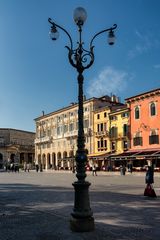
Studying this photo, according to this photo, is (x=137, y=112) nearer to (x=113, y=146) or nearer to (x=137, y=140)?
(x=137, y=140)

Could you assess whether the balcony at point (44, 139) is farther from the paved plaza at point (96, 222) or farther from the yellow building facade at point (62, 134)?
the paved plaza at point (96, 222)

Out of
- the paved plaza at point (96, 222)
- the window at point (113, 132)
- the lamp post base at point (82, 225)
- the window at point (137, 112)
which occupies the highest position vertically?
the window at point (137, 112)

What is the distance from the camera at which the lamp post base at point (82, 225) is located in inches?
336

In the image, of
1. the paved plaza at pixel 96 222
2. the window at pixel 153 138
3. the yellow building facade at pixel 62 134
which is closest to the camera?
the paved plaza at pixel 96 222

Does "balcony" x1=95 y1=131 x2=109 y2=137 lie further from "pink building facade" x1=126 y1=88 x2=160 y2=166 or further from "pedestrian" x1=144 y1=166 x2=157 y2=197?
"pedestrian" x1=144 y1=166 x2=157 y2=197

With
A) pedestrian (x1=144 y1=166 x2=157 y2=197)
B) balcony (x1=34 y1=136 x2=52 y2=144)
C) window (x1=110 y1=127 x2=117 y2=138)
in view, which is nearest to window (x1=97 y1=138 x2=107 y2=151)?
window (x1=110 y1=127 x2=117 y2=138)

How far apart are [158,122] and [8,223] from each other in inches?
1696

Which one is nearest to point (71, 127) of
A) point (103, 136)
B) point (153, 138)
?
point (103, 136)

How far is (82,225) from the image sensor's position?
8531 mm

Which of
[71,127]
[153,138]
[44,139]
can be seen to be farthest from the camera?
[44,139]

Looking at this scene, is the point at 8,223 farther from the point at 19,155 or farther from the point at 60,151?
the point at 19,155

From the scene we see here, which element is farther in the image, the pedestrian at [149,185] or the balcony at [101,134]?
the balcony at [101,134]

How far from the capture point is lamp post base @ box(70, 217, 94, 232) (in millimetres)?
8525

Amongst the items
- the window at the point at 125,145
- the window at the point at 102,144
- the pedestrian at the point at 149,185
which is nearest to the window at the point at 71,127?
the window at the point at 102,144
